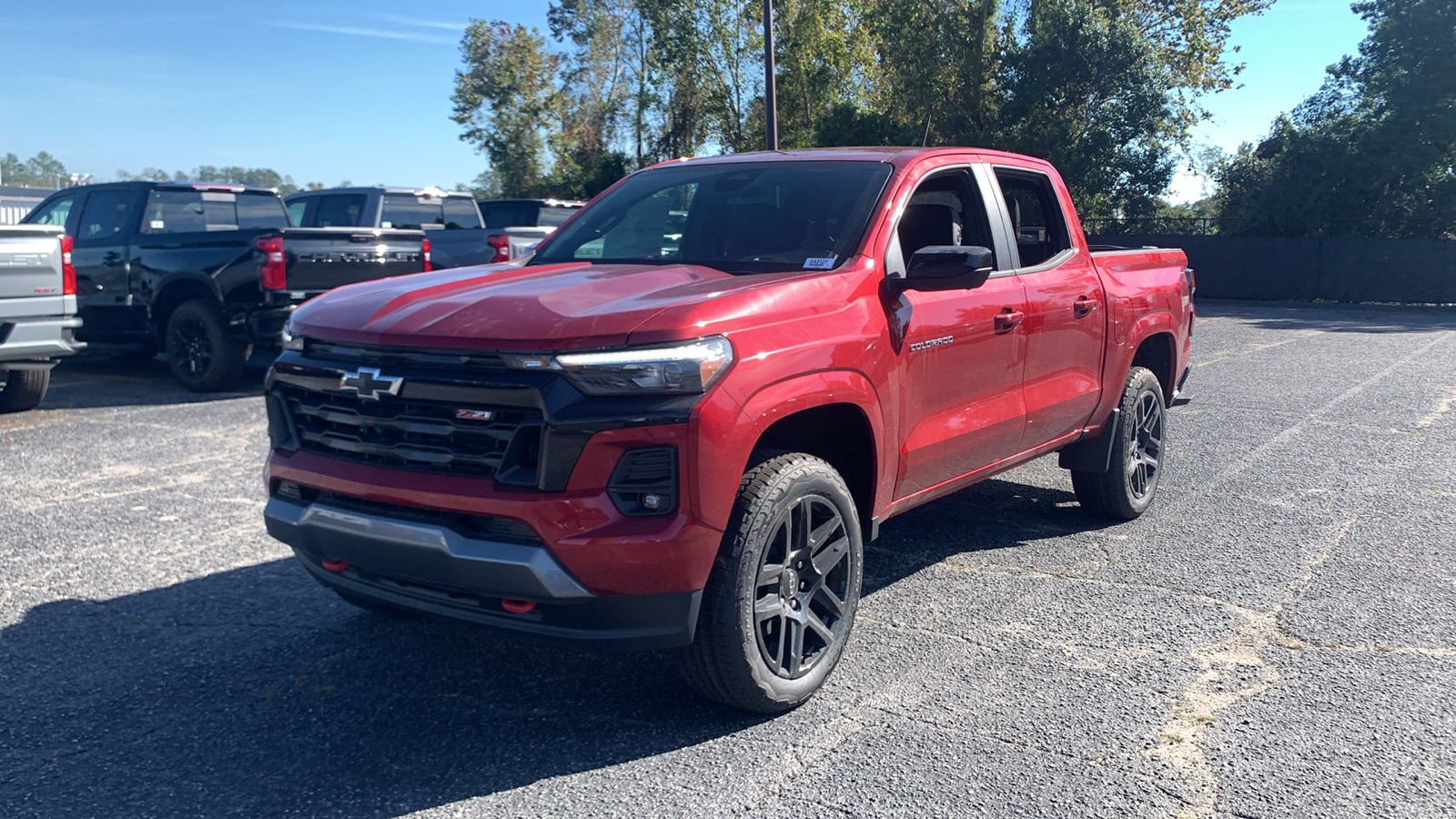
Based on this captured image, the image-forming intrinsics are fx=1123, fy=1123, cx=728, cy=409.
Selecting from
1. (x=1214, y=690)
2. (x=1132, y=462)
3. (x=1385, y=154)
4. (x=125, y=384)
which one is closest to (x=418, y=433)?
(x=1214, y=690)

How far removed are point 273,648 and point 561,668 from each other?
1.12 m

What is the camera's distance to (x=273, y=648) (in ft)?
13.8

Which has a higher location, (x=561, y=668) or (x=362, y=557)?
(x=362, y=557)

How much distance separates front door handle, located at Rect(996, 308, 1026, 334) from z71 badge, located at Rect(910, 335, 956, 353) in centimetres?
38

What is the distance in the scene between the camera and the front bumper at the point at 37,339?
28.7 ft

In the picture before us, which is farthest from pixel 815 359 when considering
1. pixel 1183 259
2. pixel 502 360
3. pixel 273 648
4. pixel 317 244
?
pixel 317 244

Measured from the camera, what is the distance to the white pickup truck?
8.73 m

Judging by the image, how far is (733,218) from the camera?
4.58m

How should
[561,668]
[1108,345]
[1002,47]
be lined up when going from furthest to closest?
[1002,47], [1108,345], [561,668]

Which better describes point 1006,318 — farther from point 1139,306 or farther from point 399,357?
point 399,357

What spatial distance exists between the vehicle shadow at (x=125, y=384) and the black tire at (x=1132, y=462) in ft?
25.6

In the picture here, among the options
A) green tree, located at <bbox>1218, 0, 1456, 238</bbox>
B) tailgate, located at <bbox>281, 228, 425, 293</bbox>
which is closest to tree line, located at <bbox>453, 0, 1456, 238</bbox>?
green tree, located at <bbox>1218, 0, 1456, 238</bbox>

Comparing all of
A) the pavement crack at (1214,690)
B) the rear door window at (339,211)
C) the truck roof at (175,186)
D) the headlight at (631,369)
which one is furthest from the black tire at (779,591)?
the rear door window at (339,211)

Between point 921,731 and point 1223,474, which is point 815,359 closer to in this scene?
point 921,731
